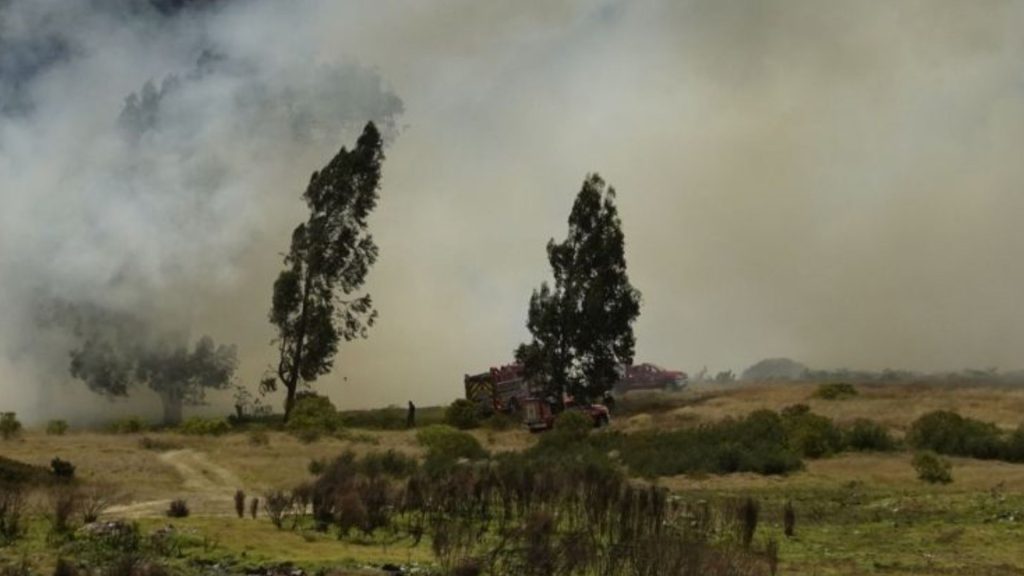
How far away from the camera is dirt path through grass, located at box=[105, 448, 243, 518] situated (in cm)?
2608

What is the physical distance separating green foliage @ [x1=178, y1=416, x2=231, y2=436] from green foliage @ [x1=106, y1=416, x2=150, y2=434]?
3840mm

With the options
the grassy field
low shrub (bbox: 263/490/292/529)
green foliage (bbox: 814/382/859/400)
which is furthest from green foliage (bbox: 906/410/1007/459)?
low shrub (bbox: 263/490/292/529)

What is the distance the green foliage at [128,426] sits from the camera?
2453 inches

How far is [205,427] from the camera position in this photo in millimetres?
58969

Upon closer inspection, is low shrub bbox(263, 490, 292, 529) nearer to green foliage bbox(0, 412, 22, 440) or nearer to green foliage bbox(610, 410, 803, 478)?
green foliage bbox(610, 410, 803, 478)

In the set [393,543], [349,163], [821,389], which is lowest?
[393,543]

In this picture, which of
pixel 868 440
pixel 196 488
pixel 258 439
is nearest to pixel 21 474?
pixel 196 488

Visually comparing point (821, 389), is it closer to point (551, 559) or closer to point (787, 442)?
point (787, 442)

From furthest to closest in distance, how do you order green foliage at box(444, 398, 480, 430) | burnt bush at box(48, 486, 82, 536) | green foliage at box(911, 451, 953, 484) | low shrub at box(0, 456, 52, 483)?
green foliage at box(444, 398, 480, 430) < green foliage at box(911, 451, 953, 484) < low shrub at box(0, 456, 52, 483) < burnt bush at box(48, 486, 82, 536)

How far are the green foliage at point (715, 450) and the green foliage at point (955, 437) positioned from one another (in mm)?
6060

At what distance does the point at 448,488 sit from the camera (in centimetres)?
2662

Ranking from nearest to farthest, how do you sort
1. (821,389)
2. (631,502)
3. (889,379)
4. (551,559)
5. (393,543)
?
(551,559) → (393,543) → (631,502) → (821,389) → (889,379)

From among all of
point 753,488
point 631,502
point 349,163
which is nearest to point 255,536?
point 631,502

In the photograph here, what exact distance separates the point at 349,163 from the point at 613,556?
56620mm
